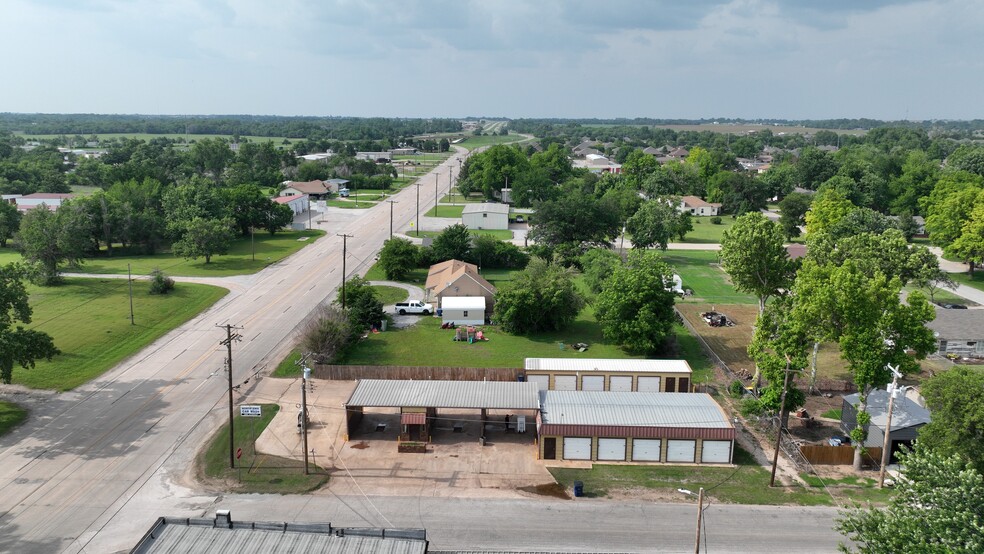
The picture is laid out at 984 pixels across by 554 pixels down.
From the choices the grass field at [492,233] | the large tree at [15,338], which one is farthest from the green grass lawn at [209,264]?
the large tree at [15,338]

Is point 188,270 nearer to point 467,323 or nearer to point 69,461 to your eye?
point 467,323

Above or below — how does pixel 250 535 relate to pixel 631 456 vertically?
above

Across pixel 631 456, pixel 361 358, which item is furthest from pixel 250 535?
pixel 361 358

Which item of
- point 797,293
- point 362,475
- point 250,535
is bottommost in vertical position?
point 362,475

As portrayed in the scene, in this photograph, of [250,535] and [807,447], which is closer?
[250,535]

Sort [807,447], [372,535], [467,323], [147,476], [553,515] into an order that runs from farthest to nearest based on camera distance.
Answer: [467,323] → [807,447] → [147,476] → [553,515] → [372,535]

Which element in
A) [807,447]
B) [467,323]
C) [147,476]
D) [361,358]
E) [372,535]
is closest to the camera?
[372,535]

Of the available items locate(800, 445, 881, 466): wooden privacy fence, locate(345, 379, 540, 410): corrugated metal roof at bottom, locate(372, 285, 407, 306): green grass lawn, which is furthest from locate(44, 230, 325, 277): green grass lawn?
locate(800, 445, 881, 466): wooden privacy fence
